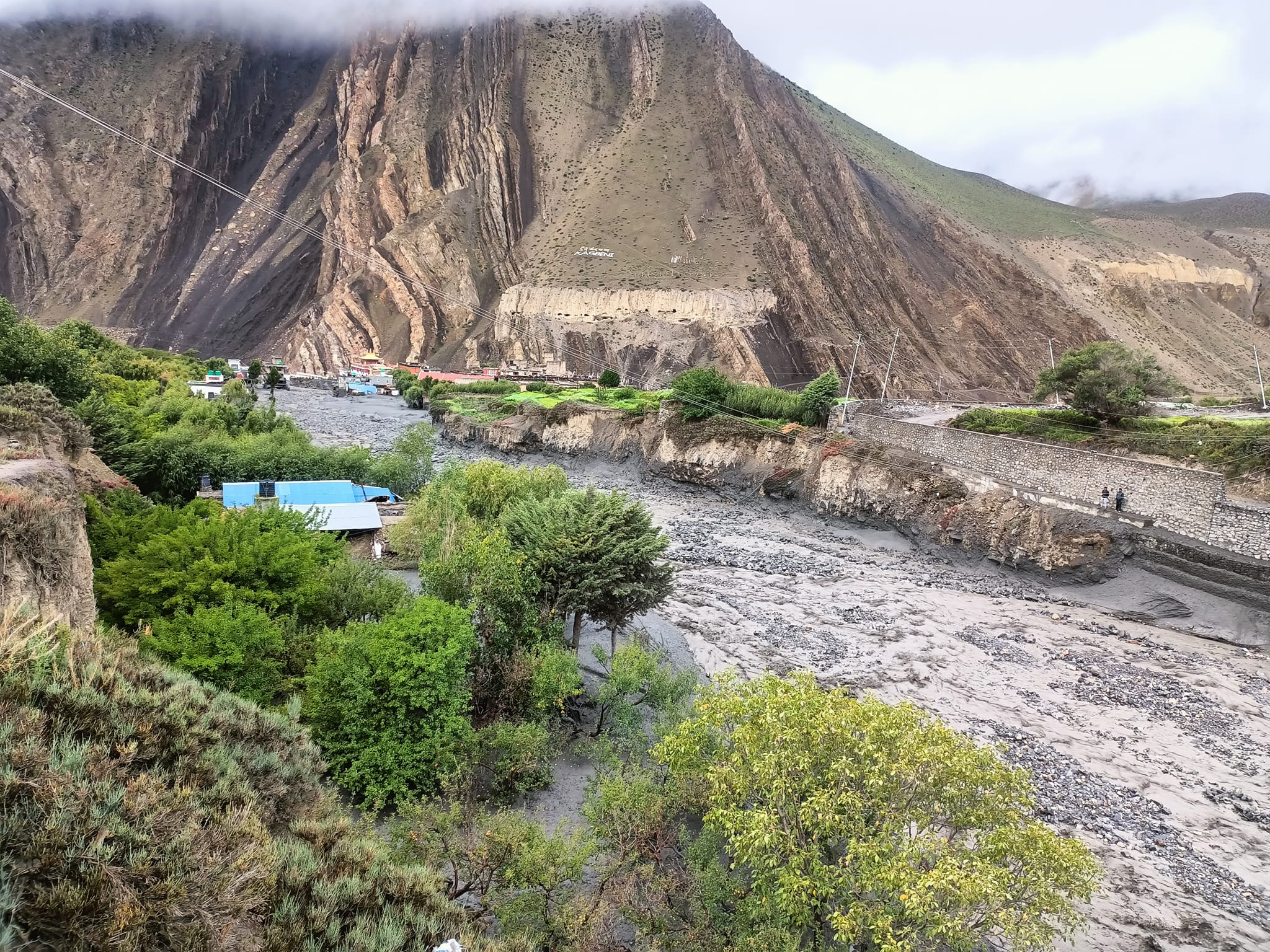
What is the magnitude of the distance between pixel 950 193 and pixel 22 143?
629ft

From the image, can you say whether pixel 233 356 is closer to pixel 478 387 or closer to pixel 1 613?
pixel 478 387

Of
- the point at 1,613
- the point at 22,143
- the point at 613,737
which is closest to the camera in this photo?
the point at 1,613

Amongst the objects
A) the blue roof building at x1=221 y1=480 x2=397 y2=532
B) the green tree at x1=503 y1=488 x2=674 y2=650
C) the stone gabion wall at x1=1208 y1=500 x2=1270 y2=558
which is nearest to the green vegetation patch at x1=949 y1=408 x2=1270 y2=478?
the stone gabion wall at x1=1208 y1=500 x2=1270 y2=558

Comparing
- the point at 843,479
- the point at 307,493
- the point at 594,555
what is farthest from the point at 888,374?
the point at 307,493

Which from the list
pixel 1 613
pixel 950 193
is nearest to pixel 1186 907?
pixel 1 613

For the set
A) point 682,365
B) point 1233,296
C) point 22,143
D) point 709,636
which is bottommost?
point 709,636

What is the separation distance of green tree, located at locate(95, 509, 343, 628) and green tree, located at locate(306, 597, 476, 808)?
2.70m

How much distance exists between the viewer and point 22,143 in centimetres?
12269

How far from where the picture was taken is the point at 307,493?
26.3 metres

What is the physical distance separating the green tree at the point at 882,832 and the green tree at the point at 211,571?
10920 millimetres

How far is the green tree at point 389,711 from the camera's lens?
11641mm

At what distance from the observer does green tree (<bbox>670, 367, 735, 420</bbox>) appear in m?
48.8

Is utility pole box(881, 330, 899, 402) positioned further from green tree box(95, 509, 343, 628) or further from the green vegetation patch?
green tree box(95, 509, 343, 628)

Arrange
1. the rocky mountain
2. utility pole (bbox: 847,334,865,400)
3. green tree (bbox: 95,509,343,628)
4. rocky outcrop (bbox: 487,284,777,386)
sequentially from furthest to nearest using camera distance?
the rocky mountain < rocky outcrop (bbox: 487,284,777,386) < utility pole (bbox: 847,334,865,400) < green tree (bbox: 95,509,343,628)
